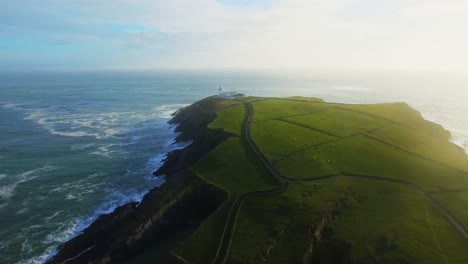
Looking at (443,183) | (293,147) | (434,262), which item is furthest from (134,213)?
(443,183)

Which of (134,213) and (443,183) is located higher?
(443,183)

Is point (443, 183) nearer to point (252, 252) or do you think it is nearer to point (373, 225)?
point (373, 225)

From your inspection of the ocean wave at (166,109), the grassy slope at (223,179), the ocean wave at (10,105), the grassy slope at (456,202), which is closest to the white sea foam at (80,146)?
the grassy slope at (223,179)

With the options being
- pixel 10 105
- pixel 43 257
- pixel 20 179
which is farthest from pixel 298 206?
pixel 10 105

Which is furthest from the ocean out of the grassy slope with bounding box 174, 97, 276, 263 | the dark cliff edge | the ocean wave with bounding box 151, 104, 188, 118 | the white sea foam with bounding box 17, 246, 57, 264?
the grassy slope with bounding box 174, 97, 276, 263

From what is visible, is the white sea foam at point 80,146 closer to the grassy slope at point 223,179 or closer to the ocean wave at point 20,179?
the ocean wave at point 20,179
